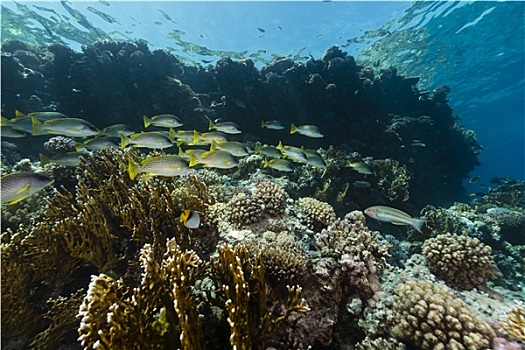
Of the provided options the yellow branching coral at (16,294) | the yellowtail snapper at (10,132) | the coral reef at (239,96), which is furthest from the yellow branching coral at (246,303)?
the coral reef at (239,96)

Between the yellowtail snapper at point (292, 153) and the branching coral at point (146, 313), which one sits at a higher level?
the yellowtail snapper at point (292, 153)

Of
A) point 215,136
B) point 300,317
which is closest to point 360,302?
point 300,317

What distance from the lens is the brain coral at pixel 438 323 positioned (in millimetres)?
2682

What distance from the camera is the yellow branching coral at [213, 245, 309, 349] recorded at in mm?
1998

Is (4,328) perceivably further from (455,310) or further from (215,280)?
(455,310)

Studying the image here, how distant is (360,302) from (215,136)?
526 cm

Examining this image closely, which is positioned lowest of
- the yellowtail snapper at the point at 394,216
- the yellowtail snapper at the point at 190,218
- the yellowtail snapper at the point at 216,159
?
the yellowtail snapper at the point at 190,218

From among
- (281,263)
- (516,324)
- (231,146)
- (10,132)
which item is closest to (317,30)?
(231,146)

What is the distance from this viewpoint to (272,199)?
16.0 feet

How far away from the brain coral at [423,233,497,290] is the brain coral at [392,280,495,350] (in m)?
1.55

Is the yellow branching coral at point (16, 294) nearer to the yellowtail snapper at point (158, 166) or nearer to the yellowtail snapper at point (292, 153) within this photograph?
the yellowtail snapper at point (158, 166)

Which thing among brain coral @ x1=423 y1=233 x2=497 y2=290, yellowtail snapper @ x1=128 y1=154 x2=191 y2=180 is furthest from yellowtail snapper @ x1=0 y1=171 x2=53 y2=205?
brain coral @ x1=423 y1=233 x2=497 y2=290

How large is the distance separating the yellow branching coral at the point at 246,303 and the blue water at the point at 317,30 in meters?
24.2

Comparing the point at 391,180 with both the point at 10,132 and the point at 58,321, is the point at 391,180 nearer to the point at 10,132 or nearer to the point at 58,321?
the point at 58,321
